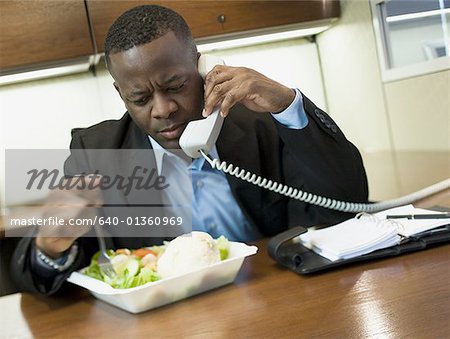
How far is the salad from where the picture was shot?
1.70 feet

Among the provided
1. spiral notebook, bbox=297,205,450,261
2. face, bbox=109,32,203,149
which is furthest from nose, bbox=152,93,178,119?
spiral notebook, bbox=297,205,450,261

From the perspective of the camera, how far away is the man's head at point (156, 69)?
517 millimetres

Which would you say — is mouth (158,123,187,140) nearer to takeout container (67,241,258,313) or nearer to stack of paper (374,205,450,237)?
takeout container (67,241,258,313)

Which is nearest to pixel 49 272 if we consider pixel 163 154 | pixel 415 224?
pixel 163 154

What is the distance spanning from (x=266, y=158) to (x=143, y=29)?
0.25 m

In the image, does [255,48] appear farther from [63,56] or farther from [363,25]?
[63,56]

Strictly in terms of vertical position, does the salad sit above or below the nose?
below

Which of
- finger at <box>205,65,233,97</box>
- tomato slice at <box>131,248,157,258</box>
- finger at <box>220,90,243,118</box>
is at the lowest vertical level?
tomato slice at <box>131,248,157,258</box>

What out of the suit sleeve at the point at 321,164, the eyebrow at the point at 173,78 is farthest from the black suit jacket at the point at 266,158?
the eyebrow at the point at 173,78

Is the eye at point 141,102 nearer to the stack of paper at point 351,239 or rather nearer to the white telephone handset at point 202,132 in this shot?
the white telephone handset at point 202,132

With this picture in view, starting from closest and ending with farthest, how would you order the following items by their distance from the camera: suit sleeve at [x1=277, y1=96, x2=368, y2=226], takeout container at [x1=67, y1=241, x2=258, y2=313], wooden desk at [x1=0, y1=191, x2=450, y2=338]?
wooden desk at [x1=0, y1=191, x2=450, y2=338] → takeout container at [x1=67, y1=241, x2=258, y2=313] → suit sleeve at [x1=277, y1=96, x2=368, y2=226]

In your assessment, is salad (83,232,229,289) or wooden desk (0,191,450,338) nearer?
wooden desk (0,191,450,338)

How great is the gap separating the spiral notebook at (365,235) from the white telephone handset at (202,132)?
0.56 ft

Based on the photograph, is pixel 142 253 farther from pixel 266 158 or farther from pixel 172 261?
pixel 266 158
